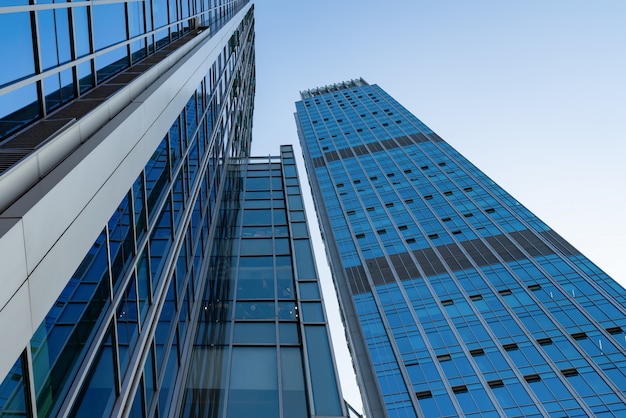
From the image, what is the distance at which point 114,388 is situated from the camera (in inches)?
410

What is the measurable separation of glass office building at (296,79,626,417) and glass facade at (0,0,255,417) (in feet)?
135

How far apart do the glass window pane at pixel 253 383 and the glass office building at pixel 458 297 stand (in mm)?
39577

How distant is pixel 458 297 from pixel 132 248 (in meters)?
59.0

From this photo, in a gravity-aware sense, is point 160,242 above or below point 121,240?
below

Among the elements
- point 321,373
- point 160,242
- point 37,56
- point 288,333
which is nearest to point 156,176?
point 160,242

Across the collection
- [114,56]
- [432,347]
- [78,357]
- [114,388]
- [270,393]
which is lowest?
[432,347]

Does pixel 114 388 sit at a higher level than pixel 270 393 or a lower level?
higher

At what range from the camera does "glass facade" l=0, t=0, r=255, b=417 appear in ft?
26.7

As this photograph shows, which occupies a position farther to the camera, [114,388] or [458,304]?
[458,304]

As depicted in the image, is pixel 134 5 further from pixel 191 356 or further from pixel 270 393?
pixel 270 393

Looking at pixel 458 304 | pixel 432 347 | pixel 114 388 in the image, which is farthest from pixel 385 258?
pixel 114 388

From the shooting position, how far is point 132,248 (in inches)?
478

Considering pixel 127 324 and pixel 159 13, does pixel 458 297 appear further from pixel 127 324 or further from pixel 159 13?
pixel 127 324

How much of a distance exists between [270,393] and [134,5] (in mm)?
11688
